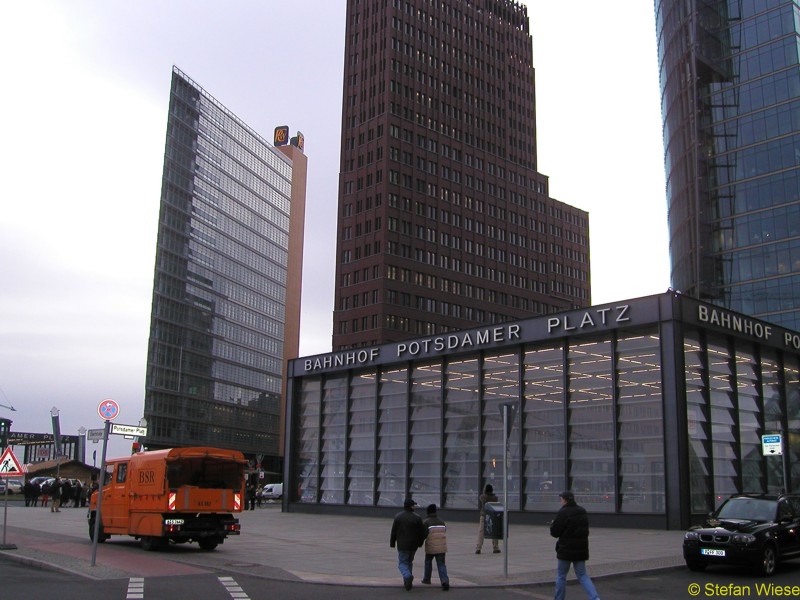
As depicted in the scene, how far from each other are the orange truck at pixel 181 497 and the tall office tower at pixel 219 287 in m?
94.3

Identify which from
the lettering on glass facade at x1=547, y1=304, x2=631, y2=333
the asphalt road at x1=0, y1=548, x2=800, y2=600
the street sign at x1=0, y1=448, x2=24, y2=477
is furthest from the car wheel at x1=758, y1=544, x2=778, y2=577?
the street sign at x1=0, y1=448, x2=24, y2=477

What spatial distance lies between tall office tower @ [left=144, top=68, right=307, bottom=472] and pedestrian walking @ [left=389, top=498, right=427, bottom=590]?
104318 millimetres

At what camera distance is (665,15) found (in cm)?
9719

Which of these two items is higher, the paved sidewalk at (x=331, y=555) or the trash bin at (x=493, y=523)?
the trash bin at (x=493, y=523)

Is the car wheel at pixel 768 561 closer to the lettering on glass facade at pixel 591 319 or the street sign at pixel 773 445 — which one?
the street sign at pixel 773 445

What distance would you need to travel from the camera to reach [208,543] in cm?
2250

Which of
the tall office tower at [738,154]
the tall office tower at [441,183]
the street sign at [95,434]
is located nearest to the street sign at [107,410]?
the street sign at [95,434]

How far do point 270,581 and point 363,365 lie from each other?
87.5ft

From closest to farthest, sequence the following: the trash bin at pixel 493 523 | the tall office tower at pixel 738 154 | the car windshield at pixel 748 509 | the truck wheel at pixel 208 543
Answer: the car windshield at pixel 748 509
the trash bin at pixel 493 523
the truck wheel at pixel 208 543
the tall office tower at pixel 738 154

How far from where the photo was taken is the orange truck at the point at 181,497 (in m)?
21.7

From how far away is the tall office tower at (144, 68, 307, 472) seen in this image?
416 ft

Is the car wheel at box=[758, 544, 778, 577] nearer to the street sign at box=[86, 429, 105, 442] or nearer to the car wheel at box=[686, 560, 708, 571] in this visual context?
the car wheel at box=[686, 560, 708, 571]

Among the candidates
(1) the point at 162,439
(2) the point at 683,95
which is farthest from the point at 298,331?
(2) the point at 683,95

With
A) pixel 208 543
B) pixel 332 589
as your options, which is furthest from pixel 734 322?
pixel 332 589
